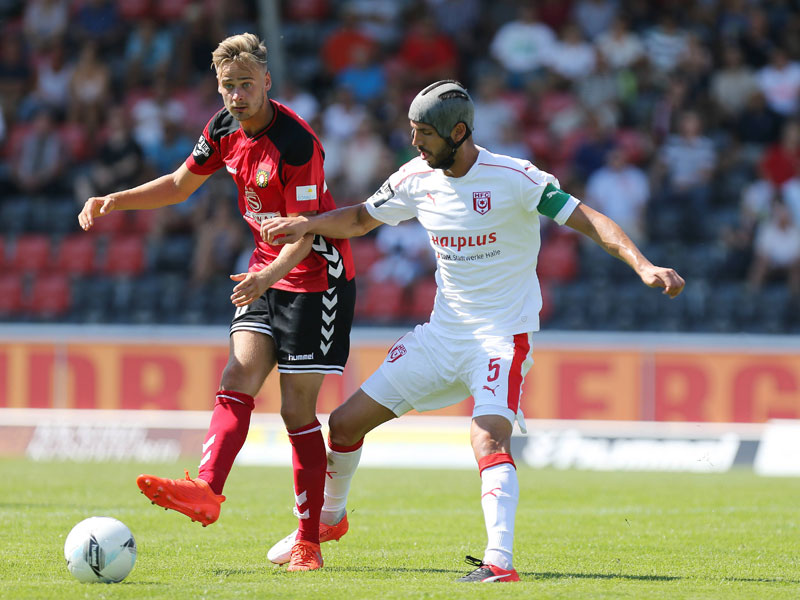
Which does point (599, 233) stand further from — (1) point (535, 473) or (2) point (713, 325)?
(2) point (713, 325)

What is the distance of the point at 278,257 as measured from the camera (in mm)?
6309

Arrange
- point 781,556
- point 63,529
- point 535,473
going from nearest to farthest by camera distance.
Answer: point 781,556, point 63,529, point 535,473

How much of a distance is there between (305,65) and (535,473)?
29.0 feet

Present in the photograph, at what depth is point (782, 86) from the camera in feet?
54.9

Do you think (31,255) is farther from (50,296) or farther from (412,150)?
(412,150)

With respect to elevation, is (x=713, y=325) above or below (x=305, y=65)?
below

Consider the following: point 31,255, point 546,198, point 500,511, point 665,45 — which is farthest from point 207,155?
point 665,45

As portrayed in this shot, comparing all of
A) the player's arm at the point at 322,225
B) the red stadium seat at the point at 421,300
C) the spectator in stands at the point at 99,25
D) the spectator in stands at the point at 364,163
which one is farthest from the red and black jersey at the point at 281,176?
the spectator in stands at the point at 99,25

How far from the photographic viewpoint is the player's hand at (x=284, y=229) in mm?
6238

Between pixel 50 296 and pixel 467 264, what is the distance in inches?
454

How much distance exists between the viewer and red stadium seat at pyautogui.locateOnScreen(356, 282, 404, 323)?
15539 mm

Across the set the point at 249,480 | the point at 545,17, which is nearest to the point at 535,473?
the point at 249,480

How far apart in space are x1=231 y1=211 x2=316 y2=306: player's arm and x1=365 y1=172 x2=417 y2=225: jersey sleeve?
35 centimetres

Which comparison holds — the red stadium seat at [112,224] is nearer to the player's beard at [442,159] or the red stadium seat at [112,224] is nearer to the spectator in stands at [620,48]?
the spectator in stands at [620,48]
